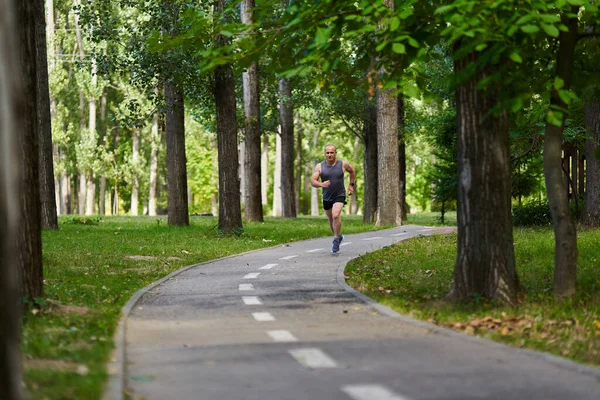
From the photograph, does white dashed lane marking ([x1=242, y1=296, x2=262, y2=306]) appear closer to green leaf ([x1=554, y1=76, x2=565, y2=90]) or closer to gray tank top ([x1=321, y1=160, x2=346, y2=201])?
green leaf ([x1=554, y1=76, x2=565, y2=90])

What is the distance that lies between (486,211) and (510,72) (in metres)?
1.51

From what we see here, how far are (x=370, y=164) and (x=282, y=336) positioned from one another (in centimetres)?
2985

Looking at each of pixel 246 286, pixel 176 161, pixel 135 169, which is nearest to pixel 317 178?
pixel 246 286

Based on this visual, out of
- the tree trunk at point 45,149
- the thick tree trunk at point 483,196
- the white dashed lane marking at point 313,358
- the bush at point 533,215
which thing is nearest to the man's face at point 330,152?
the thick tree trunk at point 483,196

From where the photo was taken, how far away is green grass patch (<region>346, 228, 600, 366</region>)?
915 centimetres

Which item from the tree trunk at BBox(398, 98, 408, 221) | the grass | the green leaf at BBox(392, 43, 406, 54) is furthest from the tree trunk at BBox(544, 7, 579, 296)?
the tree trunk at BBox(398, 98, 408, 221)

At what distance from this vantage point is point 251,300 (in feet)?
40.1

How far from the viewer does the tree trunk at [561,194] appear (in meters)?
11.2

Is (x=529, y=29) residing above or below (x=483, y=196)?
above

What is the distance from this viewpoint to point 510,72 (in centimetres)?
1048

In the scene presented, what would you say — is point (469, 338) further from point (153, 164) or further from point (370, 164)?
point (153, 164)

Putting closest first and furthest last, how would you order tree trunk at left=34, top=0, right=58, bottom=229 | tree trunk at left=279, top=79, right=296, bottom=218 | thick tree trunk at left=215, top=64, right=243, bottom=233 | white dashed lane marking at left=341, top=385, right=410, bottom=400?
white dashed lane marking at left=341, top=385, right=410, bottom=400
thick tree trunk at left=215, top=64, right=243, bottom=233
tree trunk at left=34, top=0, right=58, bottom=229
tree trunk at left=279, top=79, right=296, bottom=218

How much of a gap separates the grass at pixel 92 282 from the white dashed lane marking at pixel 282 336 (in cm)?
149

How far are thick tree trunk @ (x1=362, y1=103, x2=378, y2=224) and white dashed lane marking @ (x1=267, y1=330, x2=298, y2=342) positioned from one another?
28.6 meters
